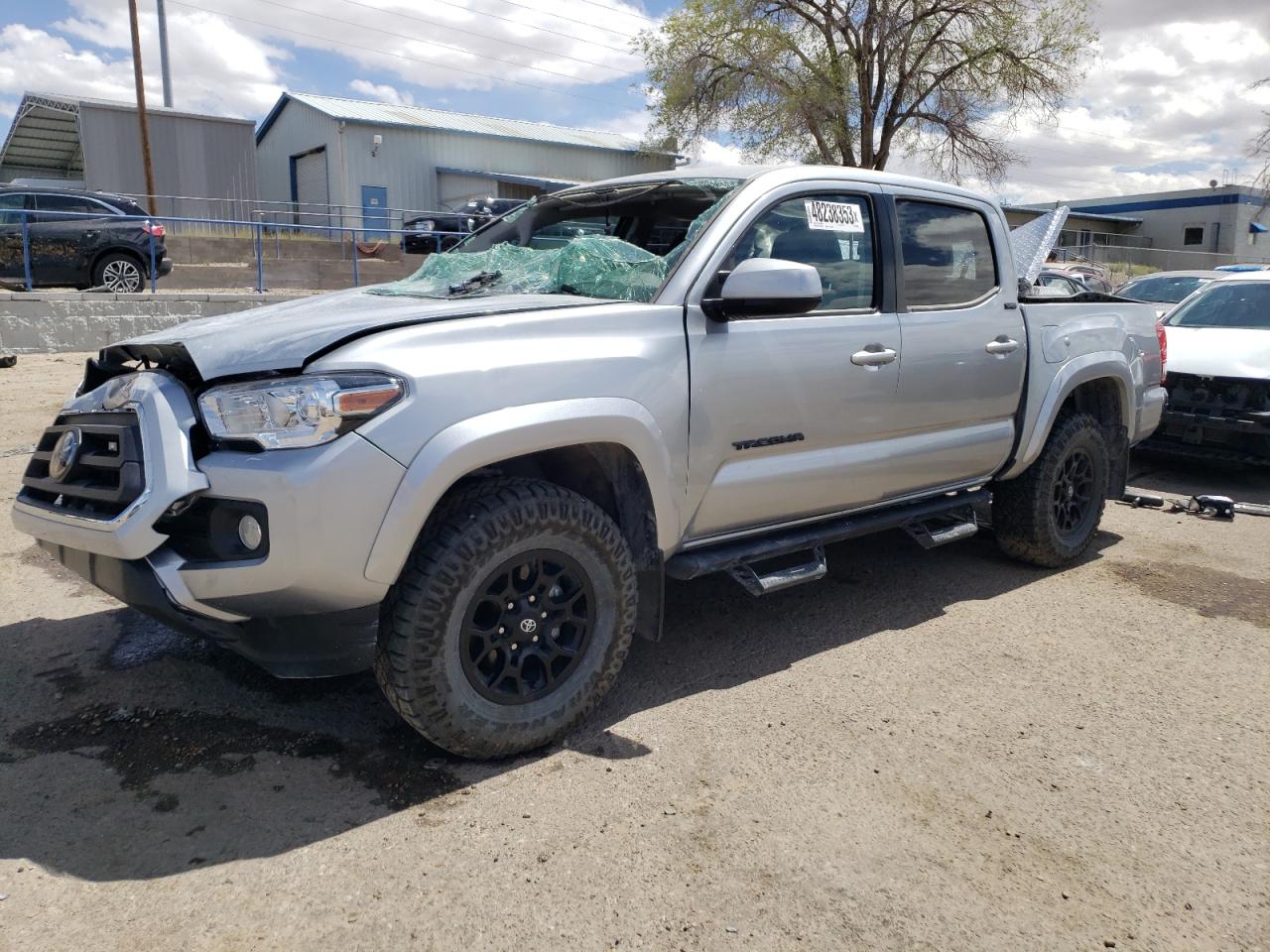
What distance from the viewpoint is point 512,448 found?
2.82 meters

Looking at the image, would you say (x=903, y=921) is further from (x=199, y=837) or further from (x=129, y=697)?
(x=129, y=697)

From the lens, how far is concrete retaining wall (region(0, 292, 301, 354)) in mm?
11984

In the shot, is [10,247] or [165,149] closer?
[10,247]

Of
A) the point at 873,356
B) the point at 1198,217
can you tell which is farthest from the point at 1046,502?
the point at 1198,217

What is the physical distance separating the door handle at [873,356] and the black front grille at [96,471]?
8.24 ft

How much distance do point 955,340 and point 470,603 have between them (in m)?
2.54

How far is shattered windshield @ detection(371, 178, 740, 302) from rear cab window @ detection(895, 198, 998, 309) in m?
0.91

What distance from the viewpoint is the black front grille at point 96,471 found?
2.68 metres

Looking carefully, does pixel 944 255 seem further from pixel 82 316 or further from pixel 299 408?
pixel 82 316

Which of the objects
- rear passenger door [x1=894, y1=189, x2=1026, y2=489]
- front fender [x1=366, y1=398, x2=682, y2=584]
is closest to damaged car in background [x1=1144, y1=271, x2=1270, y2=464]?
rear passenger door [x1=894, y1=189, x2=1026, y2=489]

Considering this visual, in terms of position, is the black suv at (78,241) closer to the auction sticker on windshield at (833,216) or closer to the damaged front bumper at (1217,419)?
the auction sticker on windshield at (833,216)

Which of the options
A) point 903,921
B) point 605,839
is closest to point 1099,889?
point 903,921

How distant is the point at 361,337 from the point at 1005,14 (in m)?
26.8

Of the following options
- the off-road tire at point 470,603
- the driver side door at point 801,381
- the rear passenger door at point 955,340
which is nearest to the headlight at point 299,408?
the off-road tire at point 470,603
